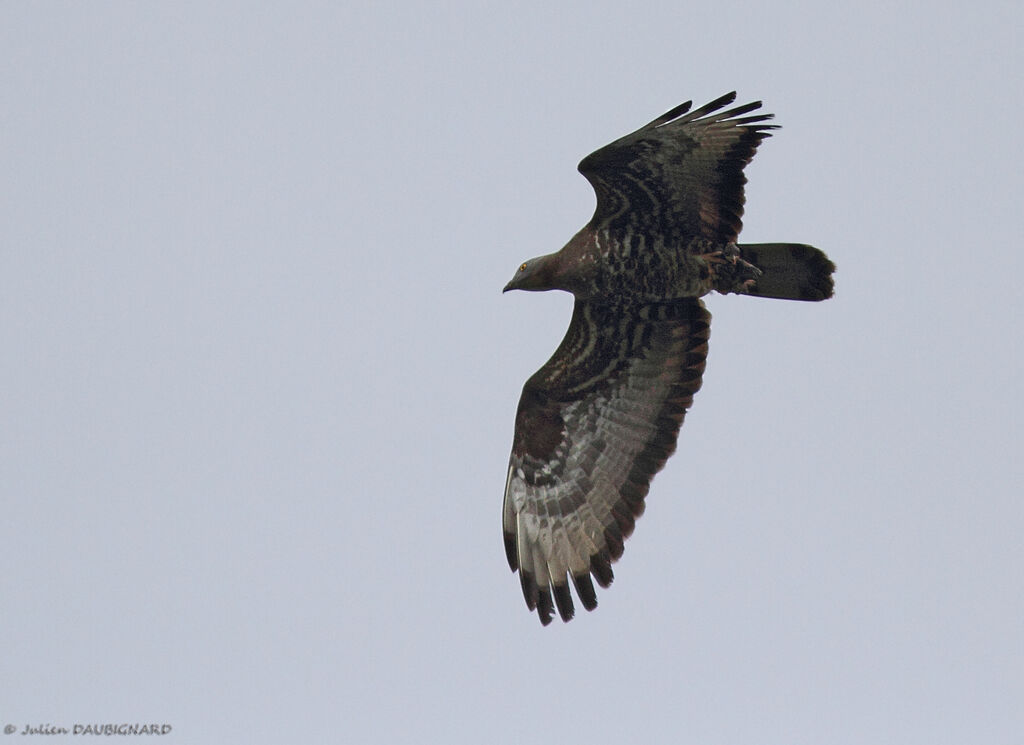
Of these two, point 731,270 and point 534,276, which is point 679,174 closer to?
point 731,270

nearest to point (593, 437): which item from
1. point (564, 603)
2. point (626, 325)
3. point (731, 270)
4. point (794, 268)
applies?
point (626, 325)

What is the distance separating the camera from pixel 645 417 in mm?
13531

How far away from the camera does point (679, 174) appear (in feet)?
40.5

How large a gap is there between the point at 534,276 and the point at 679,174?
166 cm

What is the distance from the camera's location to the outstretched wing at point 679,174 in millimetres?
12031

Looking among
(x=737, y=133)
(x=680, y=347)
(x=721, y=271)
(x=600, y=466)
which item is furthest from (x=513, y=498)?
(x=737, y=133)

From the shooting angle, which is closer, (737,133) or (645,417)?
(737,133)

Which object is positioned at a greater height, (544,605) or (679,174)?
(679,174)

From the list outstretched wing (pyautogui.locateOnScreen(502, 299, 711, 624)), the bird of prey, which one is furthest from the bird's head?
outstretched wing (pyautogui.locateOnScreen(502, 299, 711, 624))

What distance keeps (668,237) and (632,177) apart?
0.67 metres

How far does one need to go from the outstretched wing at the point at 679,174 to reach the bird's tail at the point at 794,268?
285mm

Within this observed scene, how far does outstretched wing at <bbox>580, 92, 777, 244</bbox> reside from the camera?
474 inches

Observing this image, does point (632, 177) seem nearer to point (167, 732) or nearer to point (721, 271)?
point (721, 271)

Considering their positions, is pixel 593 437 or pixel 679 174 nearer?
pixel 679 174
